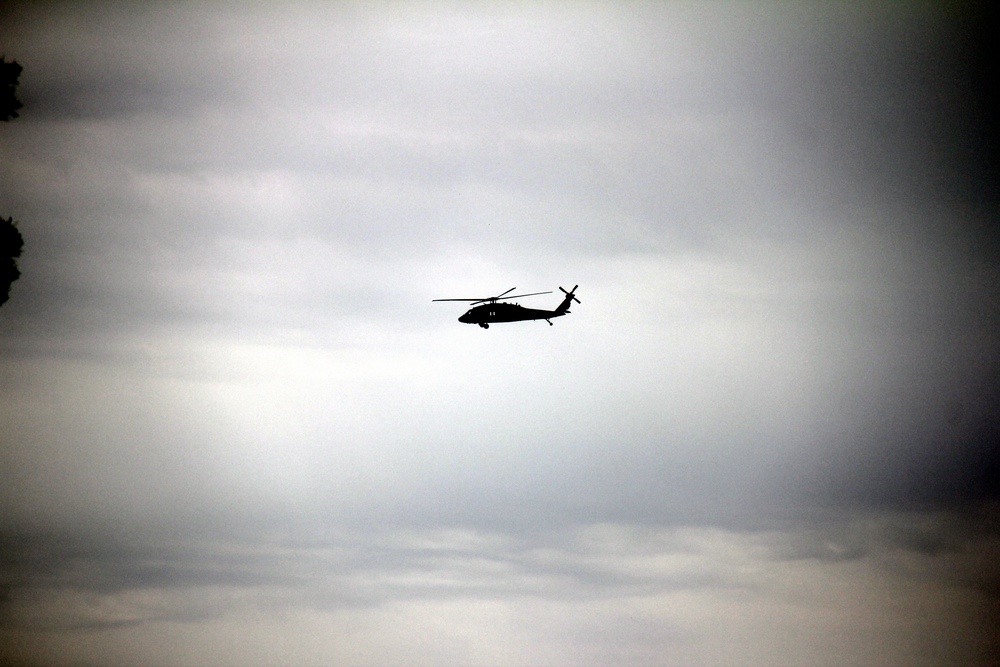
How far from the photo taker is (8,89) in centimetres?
7319

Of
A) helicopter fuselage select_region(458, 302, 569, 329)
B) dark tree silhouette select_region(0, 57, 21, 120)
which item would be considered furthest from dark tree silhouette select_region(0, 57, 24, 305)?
helicopter fuselage select_region(458, 302, 569, 329)

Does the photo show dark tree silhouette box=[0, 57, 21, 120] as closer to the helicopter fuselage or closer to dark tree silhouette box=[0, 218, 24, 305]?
dark tree silhouette box=[0, 218, 24, 305]

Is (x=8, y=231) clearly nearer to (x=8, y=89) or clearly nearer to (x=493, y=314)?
(x=8, y=89)

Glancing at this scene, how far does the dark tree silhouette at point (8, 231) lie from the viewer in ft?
238

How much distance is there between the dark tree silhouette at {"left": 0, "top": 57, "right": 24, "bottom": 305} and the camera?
72688mm

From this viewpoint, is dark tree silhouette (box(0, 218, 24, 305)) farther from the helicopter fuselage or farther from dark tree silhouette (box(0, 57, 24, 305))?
the helicopter fuselage

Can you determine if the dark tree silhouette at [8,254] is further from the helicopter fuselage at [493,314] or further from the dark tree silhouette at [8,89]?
the helicopter fuselage at [493,314]

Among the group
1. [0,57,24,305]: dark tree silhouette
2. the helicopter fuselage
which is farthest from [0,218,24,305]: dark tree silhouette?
the helicopter fuselage

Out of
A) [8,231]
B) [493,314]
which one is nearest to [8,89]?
[8,231]

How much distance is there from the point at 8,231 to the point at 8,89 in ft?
38.2

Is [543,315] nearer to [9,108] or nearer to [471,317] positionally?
[471,317]

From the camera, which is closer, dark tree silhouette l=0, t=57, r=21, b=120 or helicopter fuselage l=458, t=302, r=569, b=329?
dark tree silhouette l=0, t=57, r=21, b=120

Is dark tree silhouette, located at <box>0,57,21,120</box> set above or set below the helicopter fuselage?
above

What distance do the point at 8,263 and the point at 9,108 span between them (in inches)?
501
